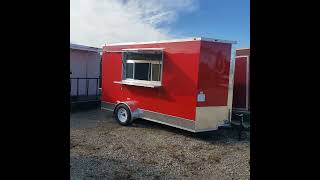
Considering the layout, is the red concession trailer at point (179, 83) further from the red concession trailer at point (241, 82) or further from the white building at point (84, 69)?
the white building at point (84, 69)

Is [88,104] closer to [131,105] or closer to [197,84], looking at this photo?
[131,105]

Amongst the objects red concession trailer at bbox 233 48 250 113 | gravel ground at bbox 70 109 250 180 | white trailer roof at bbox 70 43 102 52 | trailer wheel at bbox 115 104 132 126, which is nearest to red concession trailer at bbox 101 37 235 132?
trailer wheel at bbox 115 104 132 126

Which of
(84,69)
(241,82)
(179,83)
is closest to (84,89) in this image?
(84,69)

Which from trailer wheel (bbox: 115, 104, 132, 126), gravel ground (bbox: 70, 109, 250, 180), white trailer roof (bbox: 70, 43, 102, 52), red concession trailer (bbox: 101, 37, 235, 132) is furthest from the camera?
white trailer roof (bbox: 70, 43, 102, 52)

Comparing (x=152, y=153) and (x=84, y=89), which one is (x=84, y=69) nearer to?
(x=84, y=89)

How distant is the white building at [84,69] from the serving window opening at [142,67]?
3.31 metres

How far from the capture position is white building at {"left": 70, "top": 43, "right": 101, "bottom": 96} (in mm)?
11579

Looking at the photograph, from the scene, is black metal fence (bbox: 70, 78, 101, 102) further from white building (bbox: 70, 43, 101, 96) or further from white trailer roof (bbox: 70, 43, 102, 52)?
white trailer roof (bbox: 70, 43, 102, 52)

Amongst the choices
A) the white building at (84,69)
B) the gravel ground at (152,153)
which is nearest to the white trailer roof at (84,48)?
the white building at (84,69)
